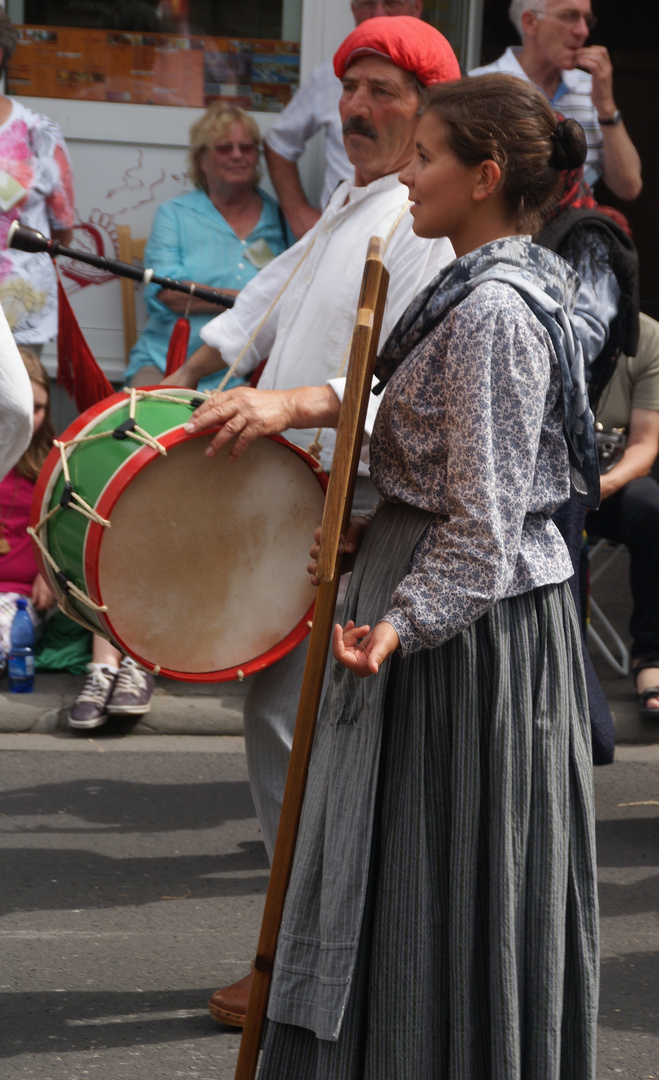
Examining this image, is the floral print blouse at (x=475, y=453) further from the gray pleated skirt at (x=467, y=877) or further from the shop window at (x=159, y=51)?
the shop window at (x=159, y=51)

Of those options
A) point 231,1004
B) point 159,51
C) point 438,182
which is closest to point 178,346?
point 438,182

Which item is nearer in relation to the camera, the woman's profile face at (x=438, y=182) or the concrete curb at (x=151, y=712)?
the woman's profile face at (x=438, y=182)

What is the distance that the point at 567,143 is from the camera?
6.57ft

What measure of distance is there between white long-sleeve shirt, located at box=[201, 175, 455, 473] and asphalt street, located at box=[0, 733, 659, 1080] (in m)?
1.33

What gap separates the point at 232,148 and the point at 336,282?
325cm

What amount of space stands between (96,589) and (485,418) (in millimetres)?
964

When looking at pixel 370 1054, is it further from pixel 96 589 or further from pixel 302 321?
pixel 302 321

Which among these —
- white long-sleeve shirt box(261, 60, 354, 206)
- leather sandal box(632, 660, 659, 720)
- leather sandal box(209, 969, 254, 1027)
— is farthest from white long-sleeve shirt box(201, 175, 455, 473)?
white long-sleeve shirt box(261, 60, 354, 206)

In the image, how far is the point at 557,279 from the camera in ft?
6.64

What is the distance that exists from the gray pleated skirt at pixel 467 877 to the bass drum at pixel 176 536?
0.68 metres

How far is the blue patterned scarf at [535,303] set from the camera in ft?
6.31

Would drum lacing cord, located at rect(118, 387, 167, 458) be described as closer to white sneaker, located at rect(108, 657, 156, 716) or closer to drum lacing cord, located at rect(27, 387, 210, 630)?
drum lacing cord, located at rect(27, 387, 210, 630)

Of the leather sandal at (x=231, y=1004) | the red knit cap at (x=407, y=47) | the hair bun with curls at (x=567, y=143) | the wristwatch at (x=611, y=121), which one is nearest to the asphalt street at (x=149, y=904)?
the leather sandal at (x=231, y=1004)

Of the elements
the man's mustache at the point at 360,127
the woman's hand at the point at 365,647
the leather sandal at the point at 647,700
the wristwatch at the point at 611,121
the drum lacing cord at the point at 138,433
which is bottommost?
the leather sandal at the point at 647,700
